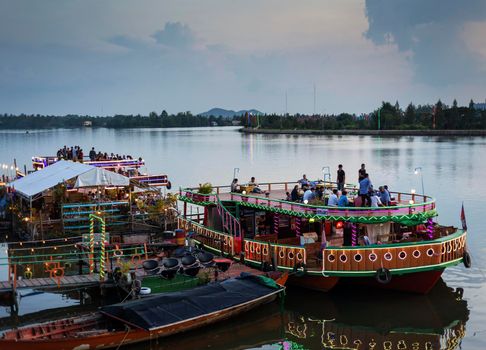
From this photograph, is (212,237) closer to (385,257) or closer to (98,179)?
(385,257)

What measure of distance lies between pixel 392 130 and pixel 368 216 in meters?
162

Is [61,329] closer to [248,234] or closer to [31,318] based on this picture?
[31,318]

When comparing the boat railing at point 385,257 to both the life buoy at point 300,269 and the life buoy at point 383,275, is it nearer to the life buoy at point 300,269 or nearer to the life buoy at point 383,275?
the life buoy at point 383,275

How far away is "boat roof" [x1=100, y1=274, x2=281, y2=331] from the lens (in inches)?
607

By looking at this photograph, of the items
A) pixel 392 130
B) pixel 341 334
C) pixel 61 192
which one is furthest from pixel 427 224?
pixel 392 130

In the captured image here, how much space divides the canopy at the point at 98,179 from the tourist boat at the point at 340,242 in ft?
27.7

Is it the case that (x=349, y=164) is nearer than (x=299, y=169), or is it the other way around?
(x=299, y=169)

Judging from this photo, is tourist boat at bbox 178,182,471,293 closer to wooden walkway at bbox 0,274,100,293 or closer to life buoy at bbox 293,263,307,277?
life buoy at bbox 293,263,307,277

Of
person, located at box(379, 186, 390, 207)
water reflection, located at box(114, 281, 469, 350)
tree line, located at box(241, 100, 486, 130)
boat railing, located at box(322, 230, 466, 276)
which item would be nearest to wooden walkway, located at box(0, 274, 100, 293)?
water reflection, located at box(114, 281, 469, 350)

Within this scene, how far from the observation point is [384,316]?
18781 mm

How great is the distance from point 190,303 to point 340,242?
22.0ft

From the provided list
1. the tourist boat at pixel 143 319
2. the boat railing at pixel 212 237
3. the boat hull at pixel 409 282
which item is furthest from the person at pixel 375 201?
the boat railing at pixel 212 237

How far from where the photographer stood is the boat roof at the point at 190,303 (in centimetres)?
1542

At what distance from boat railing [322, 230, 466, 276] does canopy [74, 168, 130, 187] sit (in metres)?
14.7
